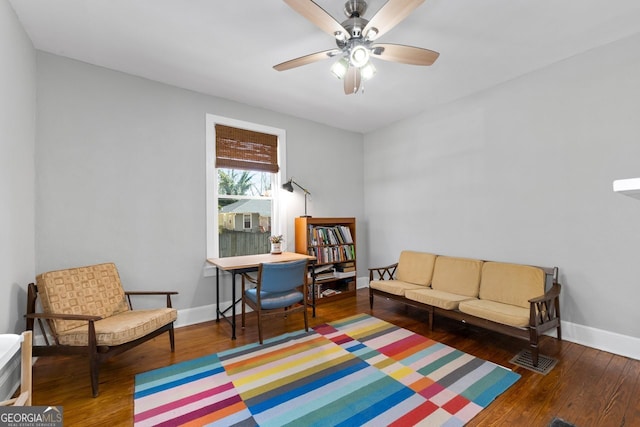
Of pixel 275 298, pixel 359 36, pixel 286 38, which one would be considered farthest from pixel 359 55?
pixel 275 298

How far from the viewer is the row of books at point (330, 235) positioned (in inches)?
163

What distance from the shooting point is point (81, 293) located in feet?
7.99

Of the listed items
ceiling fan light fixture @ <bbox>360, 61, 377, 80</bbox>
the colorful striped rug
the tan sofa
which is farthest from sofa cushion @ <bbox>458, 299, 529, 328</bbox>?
ceiling fan light fixture @ <bbox>360, 61, 377, 80</bbox>

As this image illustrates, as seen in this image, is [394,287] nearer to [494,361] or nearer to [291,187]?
[494,361]

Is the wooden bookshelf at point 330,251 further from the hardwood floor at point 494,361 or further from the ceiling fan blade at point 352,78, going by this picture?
the ceiling fan blade at point 352,78

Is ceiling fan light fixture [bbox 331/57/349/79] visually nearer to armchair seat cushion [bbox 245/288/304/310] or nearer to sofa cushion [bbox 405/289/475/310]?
armchair seat cushion [bbox 245/288/304/310]

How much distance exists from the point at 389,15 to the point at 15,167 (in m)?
2.89

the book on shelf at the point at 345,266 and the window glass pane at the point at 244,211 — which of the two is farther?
the book on shelf at the point at 345,266

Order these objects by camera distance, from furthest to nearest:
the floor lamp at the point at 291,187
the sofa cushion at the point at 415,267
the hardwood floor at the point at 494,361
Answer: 1. the floor lamp at the point at 291,187
2. the sofa cushion at the point at 415,267
3. the hardwood floor at the point at 494,361

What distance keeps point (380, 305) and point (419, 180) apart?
1.91 meters

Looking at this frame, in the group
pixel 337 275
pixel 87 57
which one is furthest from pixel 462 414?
pixel 87 57

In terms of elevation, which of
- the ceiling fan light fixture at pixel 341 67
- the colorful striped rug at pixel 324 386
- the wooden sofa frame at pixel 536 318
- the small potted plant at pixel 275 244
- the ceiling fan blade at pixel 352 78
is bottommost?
the colorful striped rug at pixel 324 386

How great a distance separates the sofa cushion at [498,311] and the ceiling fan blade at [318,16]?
Answer: 267cm

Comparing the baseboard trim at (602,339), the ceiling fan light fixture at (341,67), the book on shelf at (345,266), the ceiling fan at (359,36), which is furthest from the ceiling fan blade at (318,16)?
the baseboard trim at (602,339)
